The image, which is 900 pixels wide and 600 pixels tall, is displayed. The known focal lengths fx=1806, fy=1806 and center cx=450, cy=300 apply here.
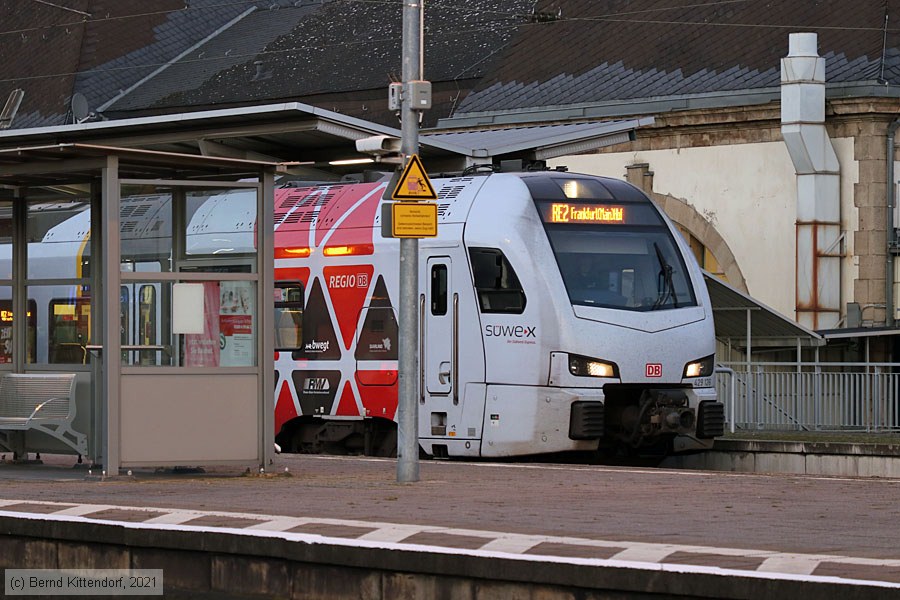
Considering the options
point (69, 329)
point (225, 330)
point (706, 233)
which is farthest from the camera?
point (706, 233)

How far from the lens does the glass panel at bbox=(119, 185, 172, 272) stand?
49.2 feet

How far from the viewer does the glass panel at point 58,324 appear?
52.9 ft

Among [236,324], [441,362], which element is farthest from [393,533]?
[441,362]

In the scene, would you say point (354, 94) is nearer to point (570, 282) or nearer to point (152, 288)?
point (570, 282)

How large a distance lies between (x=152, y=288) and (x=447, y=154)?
6.96m

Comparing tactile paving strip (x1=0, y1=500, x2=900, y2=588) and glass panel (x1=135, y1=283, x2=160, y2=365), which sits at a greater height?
glass panel (x1=135, y1=283, x2=160, y2=365)

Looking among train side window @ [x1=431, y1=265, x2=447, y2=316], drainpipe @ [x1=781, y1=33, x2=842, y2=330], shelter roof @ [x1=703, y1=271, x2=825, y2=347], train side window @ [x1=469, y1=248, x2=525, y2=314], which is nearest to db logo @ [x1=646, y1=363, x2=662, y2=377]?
train side window @ [x1=469, y1=248, x2=525, y2=314]

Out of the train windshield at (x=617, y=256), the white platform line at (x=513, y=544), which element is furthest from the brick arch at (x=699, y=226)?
the white platform line at (x=513, y=544)

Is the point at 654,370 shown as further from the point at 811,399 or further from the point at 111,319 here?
the point at 811,399

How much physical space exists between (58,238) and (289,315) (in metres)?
5.17

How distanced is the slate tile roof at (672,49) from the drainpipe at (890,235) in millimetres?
1065

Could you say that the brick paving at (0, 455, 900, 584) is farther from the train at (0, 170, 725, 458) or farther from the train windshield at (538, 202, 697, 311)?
the train windshield at (538, 202, 697, 311)

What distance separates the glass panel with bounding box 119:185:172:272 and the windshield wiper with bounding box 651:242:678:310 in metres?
6.38

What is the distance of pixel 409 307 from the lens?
14953 mm
